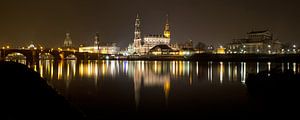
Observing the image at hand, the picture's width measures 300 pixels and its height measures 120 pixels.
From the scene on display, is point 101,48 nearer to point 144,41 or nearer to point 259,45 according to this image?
point 144,41

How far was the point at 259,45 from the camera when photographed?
137500 mm

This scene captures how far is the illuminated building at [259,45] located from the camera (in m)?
136

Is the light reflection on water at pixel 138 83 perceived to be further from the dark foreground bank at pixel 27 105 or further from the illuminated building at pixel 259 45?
the illuminated building at pixel 259 45

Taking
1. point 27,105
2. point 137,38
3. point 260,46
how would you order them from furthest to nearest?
point 137,38, point 260,46, point 27,105

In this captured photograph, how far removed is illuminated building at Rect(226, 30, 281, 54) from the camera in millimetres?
135750

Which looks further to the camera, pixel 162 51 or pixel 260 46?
pixel 162 51

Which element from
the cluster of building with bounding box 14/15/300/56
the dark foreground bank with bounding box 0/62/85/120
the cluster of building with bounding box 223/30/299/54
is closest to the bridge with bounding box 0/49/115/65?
the cluster of building with bounding box 14/15/300/56

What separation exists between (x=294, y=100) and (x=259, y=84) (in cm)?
618

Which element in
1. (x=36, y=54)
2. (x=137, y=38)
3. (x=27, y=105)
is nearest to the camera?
(x=27, y=105)

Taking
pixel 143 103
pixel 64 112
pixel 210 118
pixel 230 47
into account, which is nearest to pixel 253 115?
pixel 210 118

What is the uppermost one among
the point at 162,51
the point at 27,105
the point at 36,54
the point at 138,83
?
the point at 162,51

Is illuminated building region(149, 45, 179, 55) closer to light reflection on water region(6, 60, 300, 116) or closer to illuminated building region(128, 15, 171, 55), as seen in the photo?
illuminated building region(128, 15, 171, 55)

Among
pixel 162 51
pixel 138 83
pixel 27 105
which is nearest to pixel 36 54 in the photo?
pixel 138 83

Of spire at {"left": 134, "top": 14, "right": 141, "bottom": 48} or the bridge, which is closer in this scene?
the bridge
